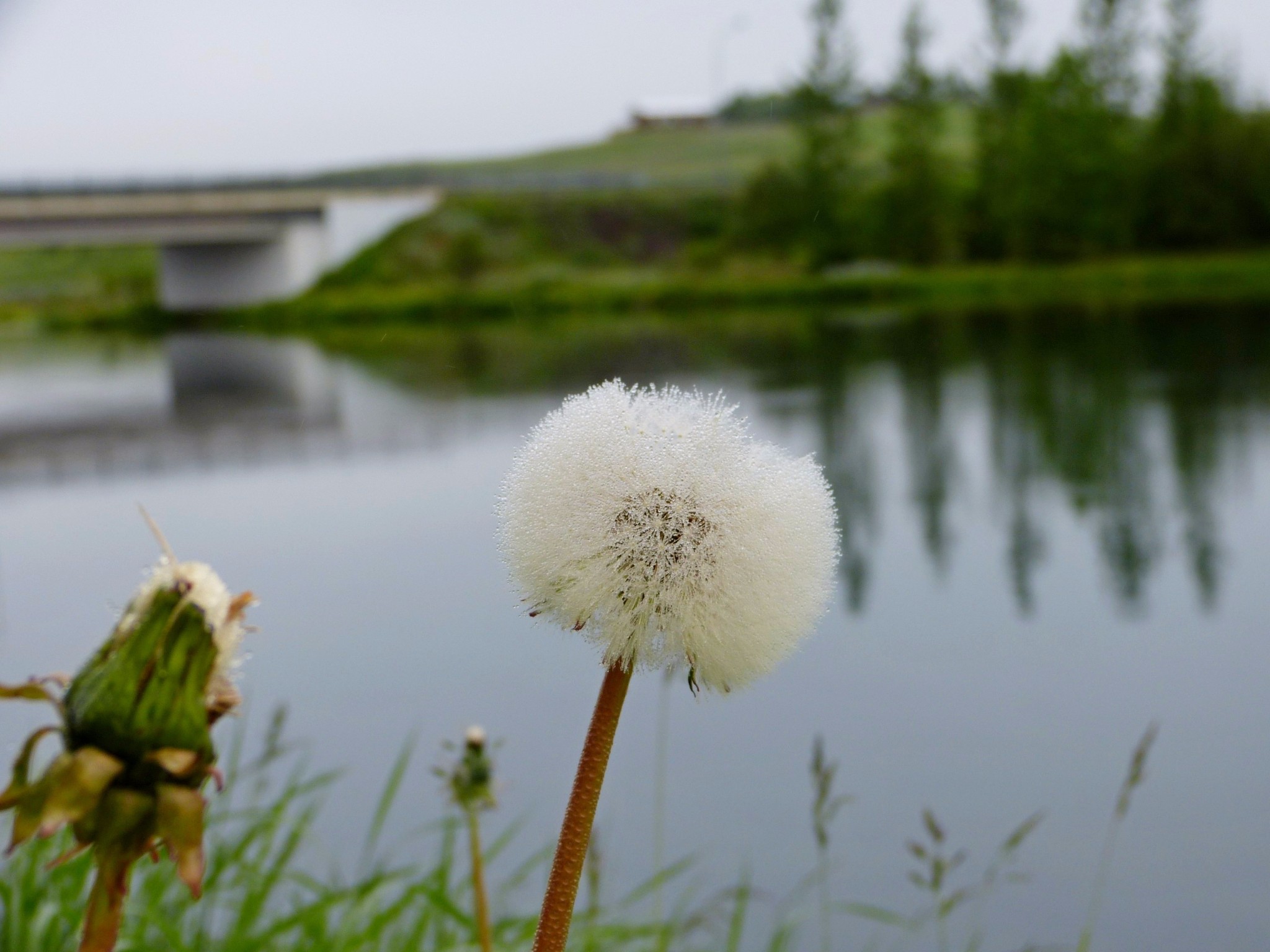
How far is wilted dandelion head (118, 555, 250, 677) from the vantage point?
748 mm

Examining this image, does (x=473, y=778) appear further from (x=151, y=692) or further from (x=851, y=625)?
(x=851, y=625)

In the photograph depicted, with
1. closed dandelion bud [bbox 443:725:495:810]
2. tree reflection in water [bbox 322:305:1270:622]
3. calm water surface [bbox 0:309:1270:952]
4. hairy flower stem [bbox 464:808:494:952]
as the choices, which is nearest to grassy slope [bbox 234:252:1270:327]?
tree reflection in water [bbox 322:305:1270:622]

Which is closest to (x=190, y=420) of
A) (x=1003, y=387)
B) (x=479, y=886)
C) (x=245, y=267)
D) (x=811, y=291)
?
(x=1003, y=387)

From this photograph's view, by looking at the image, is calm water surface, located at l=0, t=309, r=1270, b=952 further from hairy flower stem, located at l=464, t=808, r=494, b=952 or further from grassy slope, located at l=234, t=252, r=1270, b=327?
grassy slope, located at l=234, t=252, r=1270, b=327

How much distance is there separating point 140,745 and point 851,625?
10076 millimetres

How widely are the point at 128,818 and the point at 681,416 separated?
0.40m

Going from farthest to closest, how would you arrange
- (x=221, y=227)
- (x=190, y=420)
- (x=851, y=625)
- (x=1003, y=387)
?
(x=221, y=227) → (x=1003, y=387) → (x=190, y=420) → (x=851, y=625)

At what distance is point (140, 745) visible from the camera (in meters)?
0.74

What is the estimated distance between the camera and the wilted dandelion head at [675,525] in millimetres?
807

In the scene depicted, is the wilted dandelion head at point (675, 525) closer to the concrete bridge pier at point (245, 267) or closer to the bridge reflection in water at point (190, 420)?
the bridge reflection in water at point (190, 420)

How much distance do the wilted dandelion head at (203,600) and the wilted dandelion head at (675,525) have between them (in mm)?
165

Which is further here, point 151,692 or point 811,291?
point 811,291

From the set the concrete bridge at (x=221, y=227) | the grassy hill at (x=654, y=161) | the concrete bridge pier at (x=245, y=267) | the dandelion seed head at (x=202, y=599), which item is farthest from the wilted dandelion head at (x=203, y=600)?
the grassy hill at (x=654, y=161)

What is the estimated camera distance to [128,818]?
728mm
